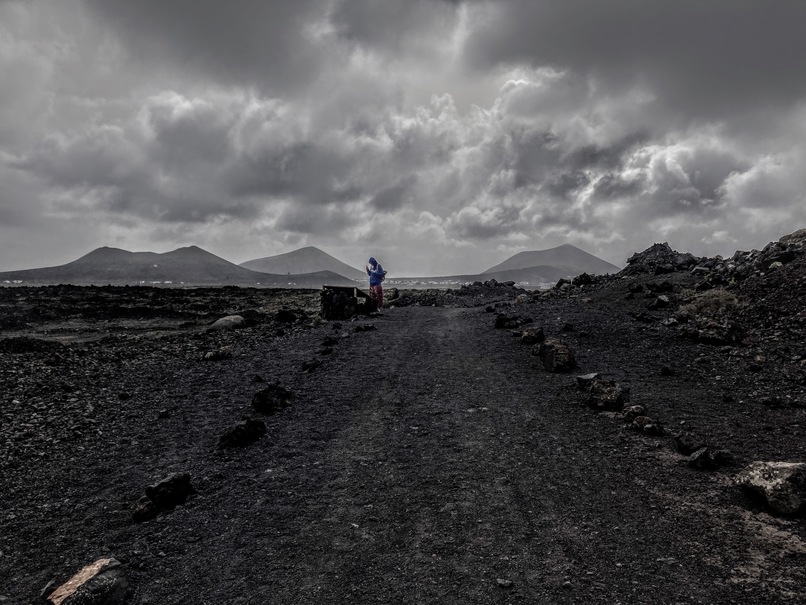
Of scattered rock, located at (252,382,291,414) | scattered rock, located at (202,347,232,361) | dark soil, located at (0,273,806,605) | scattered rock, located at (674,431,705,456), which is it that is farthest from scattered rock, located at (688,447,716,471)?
scattered rock, located at (202,347,232,361)

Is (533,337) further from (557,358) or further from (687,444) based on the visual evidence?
(687,444)

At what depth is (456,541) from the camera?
17.2ft

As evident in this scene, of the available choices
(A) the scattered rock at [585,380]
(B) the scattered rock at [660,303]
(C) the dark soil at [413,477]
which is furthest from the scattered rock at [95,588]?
(B) the scattered rock at [660,303]

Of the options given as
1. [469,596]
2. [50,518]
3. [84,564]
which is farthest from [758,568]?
[50,518]

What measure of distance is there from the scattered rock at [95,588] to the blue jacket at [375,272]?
22.8 meters

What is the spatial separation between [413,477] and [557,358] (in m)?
6.94

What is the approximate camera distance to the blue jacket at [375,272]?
27062mm

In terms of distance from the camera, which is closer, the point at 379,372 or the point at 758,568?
the point at 758,568

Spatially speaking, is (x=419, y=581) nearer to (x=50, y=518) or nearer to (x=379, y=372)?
(x=50, y=518)

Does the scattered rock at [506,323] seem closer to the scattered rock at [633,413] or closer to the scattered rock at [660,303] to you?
the scattered rock at [660,303]

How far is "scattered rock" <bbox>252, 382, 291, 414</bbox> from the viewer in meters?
9.92

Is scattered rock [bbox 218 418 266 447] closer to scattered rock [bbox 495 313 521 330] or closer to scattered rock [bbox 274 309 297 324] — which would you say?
scattered rock [bbox 495 313 521 330]

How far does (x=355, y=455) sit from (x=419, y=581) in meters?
3.22

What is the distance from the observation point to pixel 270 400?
10.1 meters
